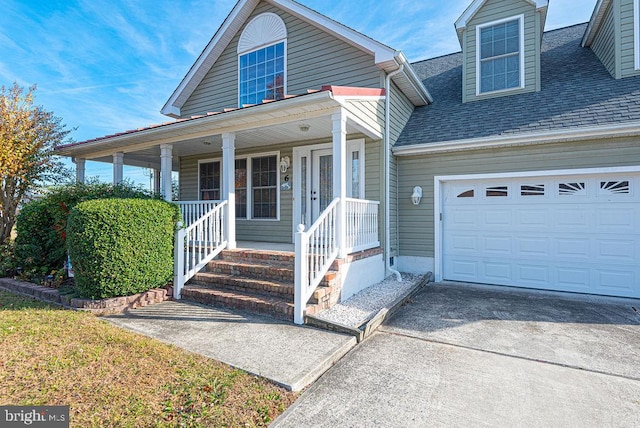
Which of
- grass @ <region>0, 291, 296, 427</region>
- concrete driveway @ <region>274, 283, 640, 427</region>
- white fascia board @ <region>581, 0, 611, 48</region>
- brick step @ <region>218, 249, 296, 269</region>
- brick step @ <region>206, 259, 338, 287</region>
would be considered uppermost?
white fascia board @ <region>581, 0, 611, 48</region>

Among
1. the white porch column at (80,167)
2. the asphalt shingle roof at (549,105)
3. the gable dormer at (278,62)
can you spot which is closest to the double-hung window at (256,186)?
the gable dormer at (278,62)

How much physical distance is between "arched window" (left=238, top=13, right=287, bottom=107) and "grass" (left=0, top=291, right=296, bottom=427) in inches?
236

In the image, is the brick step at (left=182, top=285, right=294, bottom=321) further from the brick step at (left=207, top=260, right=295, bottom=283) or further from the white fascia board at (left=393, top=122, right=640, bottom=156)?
the white fascia board at (left=393, top=122, right=640, bottom=156)

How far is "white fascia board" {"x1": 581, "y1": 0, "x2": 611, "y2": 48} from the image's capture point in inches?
271

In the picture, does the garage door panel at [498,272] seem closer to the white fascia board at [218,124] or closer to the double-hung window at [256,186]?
the white fascia board at [218,124]

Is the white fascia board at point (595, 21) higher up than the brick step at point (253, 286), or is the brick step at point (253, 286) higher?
the white fascia board at point (595, 21)

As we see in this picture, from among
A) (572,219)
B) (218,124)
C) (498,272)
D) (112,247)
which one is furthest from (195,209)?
(572,219)

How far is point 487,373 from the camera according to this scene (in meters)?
2.97

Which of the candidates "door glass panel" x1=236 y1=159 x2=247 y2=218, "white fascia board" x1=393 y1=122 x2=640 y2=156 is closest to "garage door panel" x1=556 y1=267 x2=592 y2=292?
"white fascia board" x1=393 y1=122 x2=640 y2=156

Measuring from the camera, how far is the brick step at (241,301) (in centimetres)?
428

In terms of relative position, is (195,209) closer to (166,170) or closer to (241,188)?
(166,170)

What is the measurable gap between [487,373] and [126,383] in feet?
10.4

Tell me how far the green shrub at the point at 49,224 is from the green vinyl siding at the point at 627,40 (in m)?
9.56

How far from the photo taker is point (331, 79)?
6898mm
